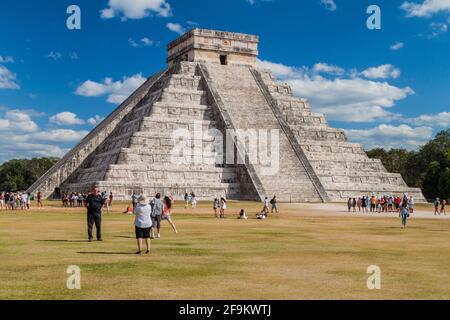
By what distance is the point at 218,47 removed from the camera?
184 ft

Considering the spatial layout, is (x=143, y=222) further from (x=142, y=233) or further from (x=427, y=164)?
(x=427, y=164)

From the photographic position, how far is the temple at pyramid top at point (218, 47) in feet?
181

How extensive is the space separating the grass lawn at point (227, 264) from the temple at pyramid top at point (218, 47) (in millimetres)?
36935

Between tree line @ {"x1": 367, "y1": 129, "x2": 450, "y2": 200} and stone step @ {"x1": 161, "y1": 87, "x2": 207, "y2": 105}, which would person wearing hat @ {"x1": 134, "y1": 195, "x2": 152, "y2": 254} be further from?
tree line @ {"x1": 367, "y1": 129, "x2": 450, "y2": 200}

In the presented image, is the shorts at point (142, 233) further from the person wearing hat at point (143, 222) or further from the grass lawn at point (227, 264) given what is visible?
the grass lawn at point (227, 264)

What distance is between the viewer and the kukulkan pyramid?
43781mm

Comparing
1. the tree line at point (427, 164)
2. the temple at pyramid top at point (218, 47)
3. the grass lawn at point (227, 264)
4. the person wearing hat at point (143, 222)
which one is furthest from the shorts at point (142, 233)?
the tree line at point (427, 164)

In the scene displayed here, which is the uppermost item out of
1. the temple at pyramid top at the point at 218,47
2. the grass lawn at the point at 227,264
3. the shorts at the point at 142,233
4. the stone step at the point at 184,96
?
the temple at pyramid top at the point at 218,47

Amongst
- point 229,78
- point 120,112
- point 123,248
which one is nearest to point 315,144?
point 229,78

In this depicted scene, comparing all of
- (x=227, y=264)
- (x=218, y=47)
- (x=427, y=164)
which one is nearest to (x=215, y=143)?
(x=218, y=47)

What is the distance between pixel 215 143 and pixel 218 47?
41.5 ft

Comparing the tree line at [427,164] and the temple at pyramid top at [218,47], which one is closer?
the temple at pyramid top at [218,47]

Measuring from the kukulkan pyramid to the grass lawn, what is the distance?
76.3 ft
